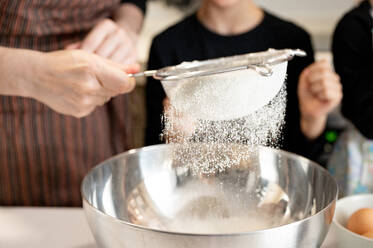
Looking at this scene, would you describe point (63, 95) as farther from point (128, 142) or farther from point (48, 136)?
point (128, 142)

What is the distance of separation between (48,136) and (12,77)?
255mm

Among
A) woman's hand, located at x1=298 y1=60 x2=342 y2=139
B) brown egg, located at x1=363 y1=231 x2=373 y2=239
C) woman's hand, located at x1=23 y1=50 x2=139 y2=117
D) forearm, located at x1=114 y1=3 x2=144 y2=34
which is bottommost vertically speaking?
brown egg, located at x1=363 y1=231 x2=373 y2=239

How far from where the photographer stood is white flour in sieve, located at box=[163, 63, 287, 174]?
0.61 metres

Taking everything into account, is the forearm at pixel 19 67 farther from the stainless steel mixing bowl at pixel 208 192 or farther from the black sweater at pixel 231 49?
the black sweater at pixel 231 49

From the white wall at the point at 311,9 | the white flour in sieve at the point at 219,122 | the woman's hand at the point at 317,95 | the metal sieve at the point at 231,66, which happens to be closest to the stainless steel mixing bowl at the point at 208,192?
the white flour in sieve at the point at 219,122

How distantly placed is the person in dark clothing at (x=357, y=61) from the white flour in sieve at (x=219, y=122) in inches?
17.2

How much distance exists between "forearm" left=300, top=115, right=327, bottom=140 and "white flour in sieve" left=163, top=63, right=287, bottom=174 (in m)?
0.36

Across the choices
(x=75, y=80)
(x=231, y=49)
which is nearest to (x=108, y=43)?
(x=75, y=80)

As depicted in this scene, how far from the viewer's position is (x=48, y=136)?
0.93m

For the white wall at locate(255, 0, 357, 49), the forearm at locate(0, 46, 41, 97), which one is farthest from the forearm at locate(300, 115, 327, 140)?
the white wall at locate(255, 0, 357, 49)

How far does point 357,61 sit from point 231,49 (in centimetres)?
32

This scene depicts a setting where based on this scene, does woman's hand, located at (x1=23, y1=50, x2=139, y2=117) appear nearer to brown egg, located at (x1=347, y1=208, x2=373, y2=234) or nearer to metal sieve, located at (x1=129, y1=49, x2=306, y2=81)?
metal sieve, located at (x1=129, y1=49, x2=306, y2=81)

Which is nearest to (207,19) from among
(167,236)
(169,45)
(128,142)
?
(169,45)

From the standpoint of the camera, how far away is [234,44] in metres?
1.11
